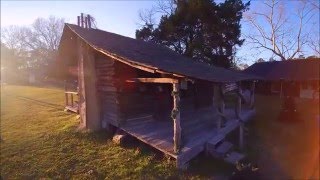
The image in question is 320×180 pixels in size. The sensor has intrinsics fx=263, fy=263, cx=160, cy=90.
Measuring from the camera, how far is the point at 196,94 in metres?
17.7

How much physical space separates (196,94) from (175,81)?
9248 millimetres

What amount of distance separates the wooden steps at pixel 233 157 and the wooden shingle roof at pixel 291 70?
721 inches

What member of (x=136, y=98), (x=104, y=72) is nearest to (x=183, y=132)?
(x=136, y=98)

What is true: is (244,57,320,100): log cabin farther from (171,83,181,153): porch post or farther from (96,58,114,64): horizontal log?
(171,83,181,153): porch post

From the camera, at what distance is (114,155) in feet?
34.1

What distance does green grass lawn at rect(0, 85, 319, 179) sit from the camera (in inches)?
352

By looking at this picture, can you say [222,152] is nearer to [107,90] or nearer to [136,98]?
[136,98]

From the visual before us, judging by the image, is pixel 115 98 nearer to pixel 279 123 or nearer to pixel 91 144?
pixel 91 144

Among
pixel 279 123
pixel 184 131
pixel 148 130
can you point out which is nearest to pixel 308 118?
pixel 279 123

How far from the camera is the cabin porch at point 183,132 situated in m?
9.24

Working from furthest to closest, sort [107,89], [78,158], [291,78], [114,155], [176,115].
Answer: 1. [291,78]
2. [107,89]
3. [114,155]
4. [78,158]
5. [176,115]

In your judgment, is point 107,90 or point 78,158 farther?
point 107,90

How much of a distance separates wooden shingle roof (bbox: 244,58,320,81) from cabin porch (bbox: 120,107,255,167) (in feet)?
48.2

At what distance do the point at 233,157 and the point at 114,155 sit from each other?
456 centimetres
